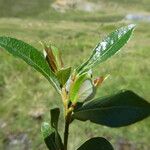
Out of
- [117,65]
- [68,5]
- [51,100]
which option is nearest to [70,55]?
[117,65]

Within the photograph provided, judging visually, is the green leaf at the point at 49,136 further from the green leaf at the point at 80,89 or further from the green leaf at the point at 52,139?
the green leaf at the point at 80,89

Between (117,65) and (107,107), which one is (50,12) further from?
(107,107)

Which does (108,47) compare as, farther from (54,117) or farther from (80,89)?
(54,117)

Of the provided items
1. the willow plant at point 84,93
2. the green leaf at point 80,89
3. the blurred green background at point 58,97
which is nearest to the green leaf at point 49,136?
the willow plant at point 84,93

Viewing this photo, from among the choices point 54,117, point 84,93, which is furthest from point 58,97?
point 84,93

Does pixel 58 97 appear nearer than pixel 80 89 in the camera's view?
No

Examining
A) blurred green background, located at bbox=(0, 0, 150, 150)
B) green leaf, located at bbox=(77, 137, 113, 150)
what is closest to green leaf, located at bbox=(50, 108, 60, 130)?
green leaf, located at bbox=(77, 137, 113, 150)
